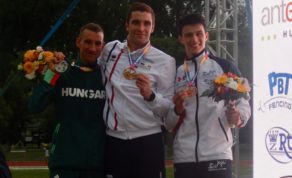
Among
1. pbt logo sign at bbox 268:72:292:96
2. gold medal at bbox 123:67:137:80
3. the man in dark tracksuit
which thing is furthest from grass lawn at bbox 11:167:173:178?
the man in dark tracksuit

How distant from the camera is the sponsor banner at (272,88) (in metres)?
5.58

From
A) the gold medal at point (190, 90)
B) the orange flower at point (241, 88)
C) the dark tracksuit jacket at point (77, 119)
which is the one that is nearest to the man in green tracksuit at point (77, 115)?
the dark tracksuit jacket at point (77, 119)

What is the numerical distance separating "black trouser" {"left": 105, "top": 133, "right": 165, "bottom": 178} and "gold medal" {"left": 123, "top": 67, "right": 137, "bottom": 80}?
1.44 ft

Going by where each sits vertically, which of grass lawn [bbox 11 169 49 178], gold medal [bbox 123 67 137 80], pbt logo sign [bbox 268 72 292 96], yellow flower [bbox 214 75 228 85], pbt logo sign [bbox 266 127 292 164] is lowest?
grass lawn [bbox 11 169 49 178]

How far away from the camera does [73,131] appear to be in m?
4.10

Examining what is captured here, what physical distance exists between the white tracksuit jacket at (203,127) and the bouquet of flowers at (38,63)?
37.8 inches

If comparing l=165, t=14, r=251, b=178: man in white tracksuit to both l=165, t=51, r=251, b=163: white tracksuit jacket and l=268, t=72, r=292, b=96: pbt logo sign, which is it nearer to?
l=165, t=51, r=251, b=163: white tracksuit jacket

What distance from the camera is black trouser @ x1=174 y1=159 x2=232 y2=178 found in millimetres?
3830

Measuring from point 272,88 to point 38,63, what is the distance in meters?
2.63

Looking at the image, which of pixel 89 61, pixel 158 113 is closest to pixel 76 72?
pixel 89 61

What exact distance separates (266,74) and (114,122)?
7.73ft

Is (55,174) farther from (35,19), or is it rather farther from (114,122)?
(35,19)

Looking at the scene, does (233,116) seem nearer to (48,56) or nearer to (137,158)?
(137,158)

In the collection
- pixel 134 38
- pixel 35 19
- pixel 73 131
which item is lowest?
pixel 73 131
